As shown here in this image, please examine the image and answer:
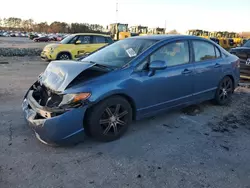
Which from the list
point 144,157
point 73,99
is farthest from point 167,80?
point 73,99

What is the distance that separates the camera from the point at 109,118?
145 inches

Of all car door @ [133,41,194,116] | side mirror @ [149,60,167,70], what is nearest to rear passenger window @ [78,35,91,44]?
car door @ [133,41,194,116]

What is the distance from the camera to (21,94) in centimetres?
627

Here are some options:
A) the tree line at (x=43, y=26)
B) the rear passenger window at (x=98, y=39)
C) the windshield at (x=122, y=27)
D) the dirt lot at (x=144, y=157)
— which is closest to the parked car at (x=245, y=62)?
the dirt lot at (x=144, y=157)

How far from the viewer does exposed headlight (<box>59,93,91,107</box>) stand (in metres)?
3.30

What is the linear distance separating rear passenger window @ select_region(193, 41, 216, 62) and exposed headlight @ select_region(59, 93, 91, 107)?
8.15 ft

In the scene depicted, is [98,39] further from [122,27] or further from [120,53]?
[122,27]

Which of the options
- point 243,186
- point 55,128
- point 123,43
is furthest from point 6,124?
point 243,186

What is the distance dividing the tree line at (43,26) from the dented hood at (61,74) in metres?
70.4

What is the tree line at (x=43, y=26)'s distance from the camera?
76.2 meters

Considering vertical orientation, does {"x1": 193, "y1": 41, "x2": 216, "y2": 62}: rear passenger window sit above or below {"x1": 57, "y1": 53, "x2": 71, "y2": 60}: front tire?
above

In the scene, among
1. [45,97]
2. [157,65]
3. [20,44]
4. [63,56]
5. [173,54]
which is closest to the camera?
[45,97]

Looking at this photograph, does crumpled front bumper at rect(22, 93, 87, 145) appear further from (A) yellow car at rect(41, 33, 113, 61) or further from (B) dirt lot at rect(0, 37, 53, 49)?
(B) dirt lot at rect(0, 37, 53, 49)

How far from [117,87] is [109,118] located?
0.47m
